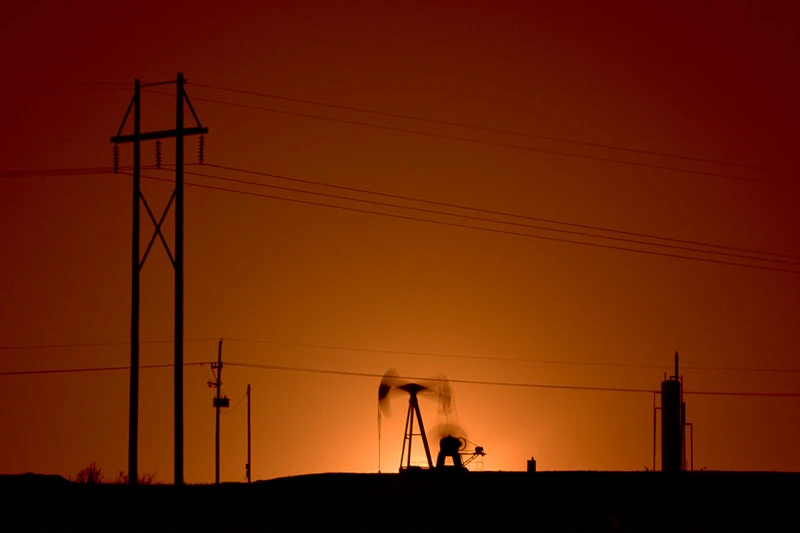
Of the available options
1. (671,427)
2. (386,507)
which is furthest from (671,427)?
(386,507)

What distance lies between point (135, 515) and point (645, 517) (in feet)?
56.9

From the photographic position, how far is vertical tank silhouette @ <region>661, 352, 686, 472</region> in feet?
239

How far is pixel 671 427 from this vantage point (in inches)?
2886

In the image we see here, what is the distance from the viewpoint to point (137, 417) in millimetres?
47688

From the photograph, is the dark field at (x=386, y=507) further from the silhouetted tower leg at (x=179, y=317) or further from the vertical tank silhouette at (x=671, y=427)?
the vertical tank silhouette at (x=671, y=427)

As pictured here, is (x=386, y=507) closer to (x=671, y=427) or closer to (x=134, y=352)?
(x=134, y=352)

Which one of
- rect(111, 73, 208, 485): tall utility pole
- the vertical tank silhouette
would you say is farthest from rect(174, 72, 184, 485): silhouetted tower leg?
the vertical tank silhouette

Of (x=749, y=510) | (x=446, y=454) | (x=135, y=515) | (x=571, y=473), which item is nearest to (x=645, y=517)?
(x=749, y=510)

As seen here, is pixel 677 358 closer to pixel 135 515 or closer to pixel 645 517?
pixel 645 517

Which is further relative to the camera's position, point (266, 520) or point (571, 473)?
point (571, 473)

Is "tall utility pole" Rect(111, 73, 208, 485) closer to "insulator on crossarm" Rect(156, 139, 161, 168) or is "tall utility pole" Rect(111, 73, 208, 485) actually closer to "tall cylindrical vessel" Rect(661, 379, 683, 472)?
"insulator on crossarm" Rect(156, 139, 161, 168)

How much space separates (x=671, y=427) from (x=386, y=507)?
30825mm

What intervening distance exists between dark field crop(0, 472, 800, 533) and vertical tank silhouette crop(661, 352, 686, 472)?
1913 centimetres

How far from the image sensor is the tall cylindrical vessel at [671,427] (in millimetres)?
72875
